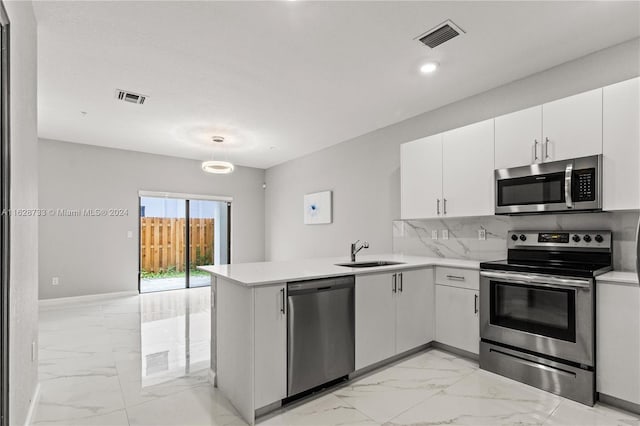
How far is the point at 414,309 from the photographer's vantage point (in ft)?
10.3

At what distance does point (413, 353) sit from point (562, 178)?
6.66 ft

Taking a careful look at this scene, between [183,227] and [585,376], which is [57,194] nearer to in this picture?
[183,227]

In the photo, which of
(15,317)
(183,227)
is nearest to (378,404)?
(15,317)

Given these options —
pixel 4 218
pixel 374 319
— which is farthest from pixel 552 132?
pixel 4 218

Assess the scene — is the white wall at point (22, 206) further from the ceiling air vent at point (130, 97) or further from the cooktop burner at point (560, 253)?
the cooktop burner at point (560, 253)

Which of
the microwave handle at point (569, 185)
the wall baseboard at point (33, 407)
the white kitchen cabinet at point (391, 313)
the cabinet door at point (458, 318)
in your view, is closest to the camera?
the wall baseboard at point (33, 407)

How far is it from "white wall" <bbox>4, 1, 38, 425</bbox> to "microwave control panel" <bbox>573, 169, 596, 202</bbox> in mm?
3698

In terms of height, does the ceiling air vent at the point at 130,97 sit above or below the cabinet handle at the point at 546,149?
above

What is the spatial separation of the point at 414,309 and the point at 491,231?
1.22 m

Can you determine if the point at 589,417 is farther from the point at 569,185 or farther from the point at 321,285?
the point at 321,285

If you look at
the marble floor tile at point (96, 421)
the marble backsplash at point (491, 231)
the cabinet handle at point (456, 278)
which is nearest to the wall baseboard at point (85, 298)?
the marble floor tile at point (96, 421)

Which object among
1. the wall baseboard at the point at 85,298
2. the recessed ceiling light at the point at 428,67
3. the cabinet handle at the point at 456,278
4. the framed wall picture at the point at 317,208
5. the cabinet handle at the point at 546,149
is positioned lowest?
the wall baseboard at the point at 85,298

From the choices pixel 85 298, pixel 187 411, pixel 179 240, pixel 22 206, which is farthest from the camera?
pixel 179 240

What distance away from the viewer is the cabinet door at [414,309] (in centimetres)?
301
